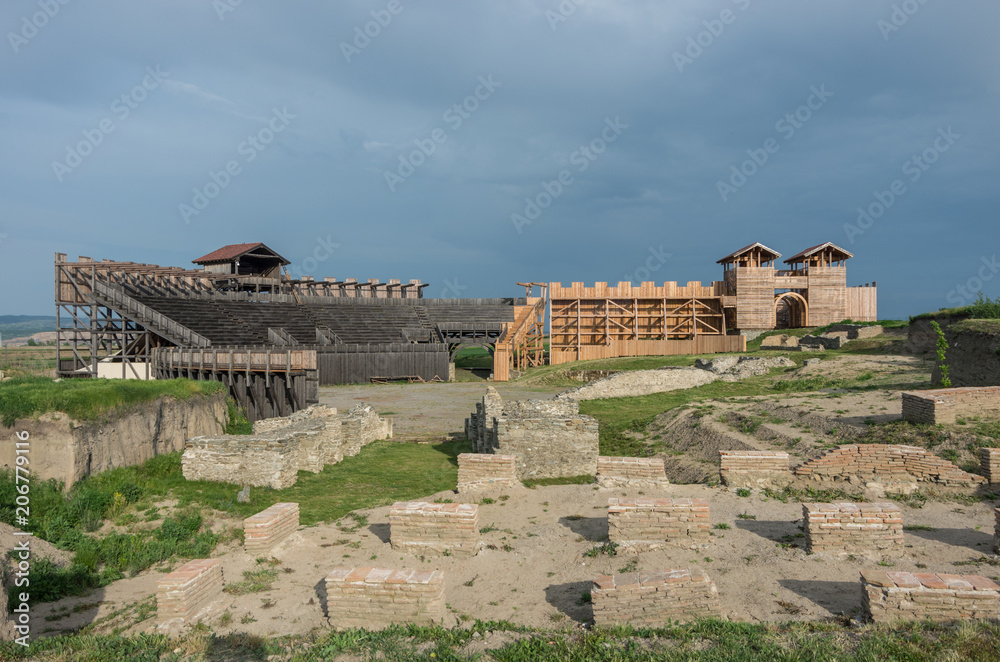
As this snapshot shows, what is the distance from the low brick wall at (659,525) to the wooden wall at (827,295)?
43.3 metres

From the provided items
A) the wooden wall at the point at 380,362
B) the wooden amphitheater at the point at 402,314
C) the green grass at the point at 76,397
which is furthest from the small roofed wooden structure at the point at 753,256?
the green grass at the point at 76,397

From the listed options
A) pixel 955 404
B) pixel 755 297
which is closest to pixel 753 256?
pixel 755 297

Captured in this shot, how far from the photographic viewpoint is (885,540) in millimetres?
7633

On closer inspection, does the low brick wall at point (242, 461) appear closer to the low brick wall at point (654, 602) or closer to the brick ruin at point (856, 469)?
the low brick wall at point (654, 602)

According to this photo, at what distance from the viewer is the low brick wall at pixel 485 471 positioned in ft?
37.2

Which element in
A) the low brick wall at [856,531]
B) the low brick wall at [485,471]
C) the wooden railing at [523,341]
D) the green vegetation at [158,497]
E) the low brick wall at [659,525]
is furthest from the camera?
the wooden railing at [523,341]

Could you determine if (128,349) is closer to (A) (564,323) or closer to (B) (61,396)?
(B) (61,396)

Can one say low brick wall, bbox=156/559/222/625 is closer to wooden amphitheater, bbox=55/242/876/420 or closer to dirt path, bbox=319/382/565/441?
dirt path, bbox=319/382/565/441

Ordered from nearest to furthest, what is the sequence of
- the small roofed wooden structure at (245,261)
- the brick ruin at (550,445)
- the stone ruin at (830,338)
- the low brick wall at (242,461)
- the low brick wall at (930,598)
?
1. the low brick wall at (930,598)
2. the brick ruin at (550,445)
3. the low brick wall at (242,461)
4. the stone ruin at (830,338)
5. the small roofed wooden structure at (245,261)

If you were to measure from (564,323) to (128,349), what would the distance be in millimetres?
30685

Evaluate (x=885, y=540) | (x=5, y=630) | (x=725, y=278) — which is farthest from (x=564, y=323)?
(x=5, y=630)

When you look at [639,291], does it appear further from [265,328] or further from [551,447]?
[551,447]

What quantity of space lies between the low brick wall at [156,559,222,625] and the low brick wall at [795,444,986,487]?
1075cm

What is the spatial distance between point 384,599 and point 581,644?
228 cm
